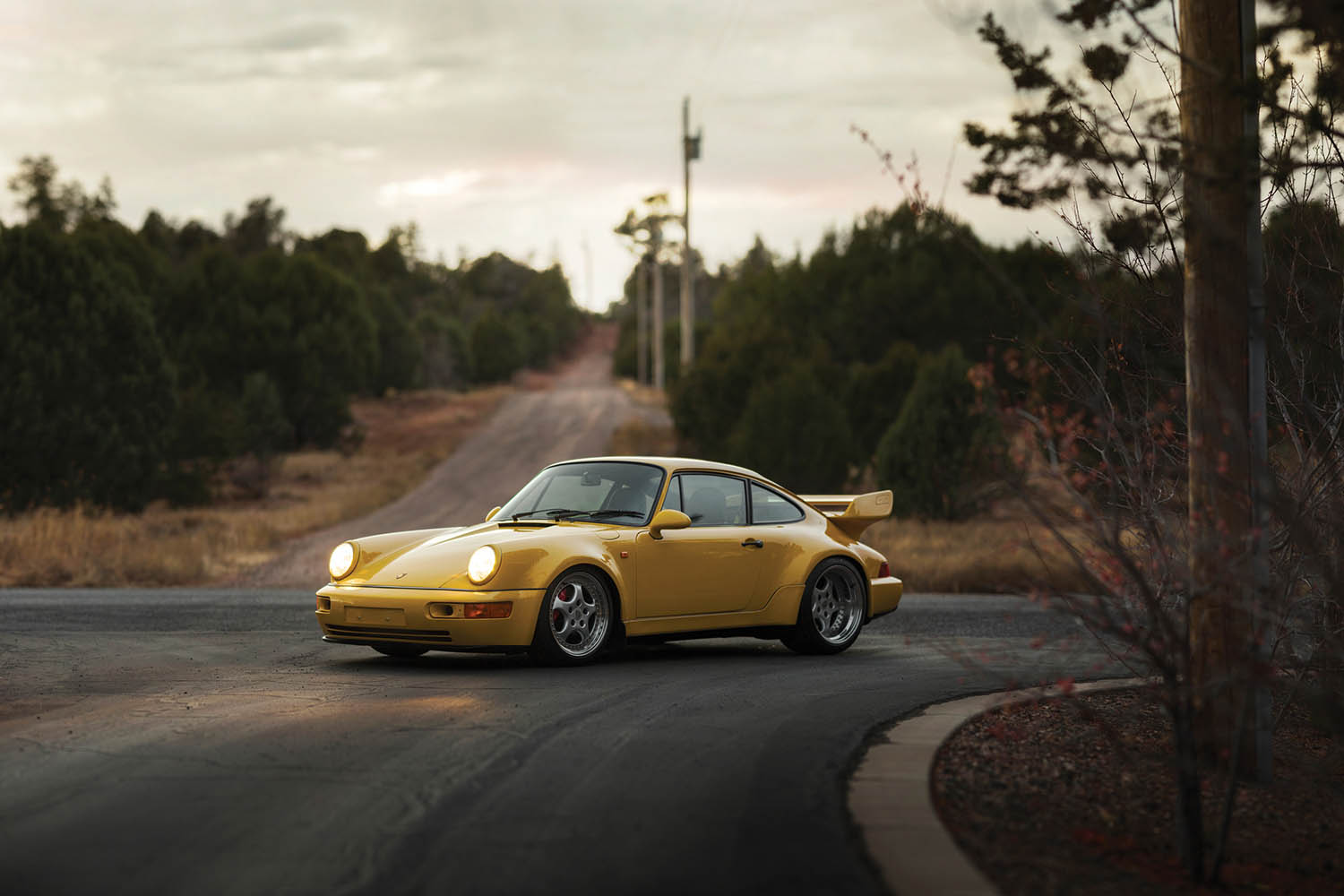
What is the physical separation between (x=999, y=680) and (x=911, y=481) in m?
23.3

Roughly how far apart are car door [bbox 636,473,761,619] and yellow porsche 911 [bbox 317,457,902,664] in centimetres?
1

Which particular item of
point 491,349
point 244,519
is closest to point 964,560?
point 244,519

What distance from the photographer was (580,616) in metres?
10.3

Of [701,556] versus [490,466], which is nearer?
[701,556]

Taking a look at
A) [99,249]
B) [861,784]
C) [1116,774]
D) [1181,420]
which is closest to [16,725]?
[861,784]

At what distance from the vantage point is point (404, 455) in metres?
53.9

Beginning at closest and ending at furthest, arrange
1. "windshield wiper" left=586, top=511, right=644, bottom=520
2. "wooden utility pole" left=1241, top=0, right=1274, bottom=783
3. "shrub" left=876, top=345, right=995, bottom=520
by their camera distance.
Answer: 1. "wooden utility pole" left=1241, top=0, right=1274, bottom=783
2. "windshield wiper" left=586, top=511, right=644, bottom=520
3. "shrub" left=876, top=345, right=995, bottom=520

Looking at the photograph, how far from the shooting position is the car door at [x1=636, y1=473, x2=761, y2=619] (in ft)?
34.8

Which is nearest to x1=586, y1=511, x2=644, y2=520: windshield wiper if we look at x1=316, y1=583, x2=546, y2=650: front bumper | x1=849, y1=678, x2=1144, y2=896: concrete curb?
x1=316, y1=583, x2=546, y2=650: front bumper

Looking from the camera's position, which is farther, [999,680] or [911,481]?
[911,481]

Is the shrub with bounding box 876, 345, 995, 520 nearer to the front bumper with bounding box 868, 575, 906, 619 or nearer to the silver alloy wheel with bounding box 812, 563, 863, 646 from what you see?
the front bumper with bounding box 868, 575, 906, 619

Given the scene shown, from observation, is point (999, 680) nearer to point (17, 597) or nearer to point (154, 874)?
point (154, 874)

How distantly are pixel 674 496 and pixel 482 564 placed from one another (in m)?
1.80

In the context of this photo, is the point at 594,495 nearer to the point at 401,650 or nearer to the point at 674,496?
the point at 674,496
